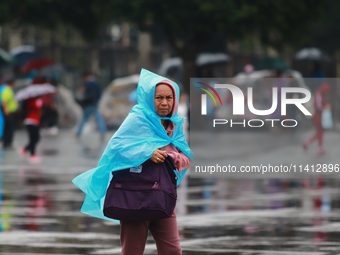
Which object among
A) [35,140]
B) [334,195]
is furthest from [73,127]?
[334,195]

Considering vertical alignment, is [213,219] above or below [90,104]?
below

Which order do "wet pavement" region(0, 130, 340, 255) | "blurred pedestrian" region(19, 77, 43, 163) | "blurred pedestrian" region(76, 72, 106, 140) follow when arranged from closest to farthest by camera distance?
1. "wet pavement" region(0, 130, 340, 255)
2. "blurred pedestrian" region(19, 77, 43, 163)
3. "blurred pedestrian" region(76, 72, 106, 140)

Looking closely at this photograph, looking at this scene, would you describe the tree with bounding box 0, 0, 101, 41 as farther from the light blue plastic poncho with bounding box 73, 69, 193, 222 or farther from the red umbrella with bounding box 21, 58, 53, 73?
the light blue plastic poncho with bounding box 73, 69, 193, 222

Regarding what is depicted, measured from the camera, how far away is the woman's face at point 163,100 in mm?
4594

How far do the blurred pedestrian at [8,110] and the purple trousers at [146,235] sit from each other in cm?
1349

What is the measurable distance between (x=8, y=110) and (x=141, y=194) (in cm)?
1385

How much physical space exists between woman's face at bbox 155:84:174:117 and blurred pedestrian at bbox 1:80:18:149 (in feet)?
44.4

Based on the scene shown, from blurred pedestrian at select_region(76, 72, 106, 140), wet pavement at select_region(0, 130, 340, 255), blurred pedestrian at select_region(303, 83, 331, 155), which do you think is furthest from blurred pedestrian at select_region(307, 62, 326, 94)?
wet pavement at select_region(0, 130, 340, 255)

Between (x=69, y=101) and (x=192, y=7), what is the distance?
5615 millimetres

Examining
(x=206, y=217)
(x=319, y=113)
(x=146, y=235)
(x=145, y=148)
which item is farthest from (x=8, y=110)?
(x=145, y=148)

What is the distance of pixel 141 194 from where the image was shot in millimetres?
4457

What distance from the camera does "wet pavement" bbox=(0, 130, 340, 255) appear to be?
6.87 m

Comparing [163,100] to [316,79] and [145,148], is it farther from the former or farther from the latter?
[316,79]

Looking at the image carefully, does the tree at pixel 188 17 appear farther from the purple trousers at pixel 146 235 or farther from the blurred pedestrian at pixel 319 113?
the purple trousers at pixel 146 235
